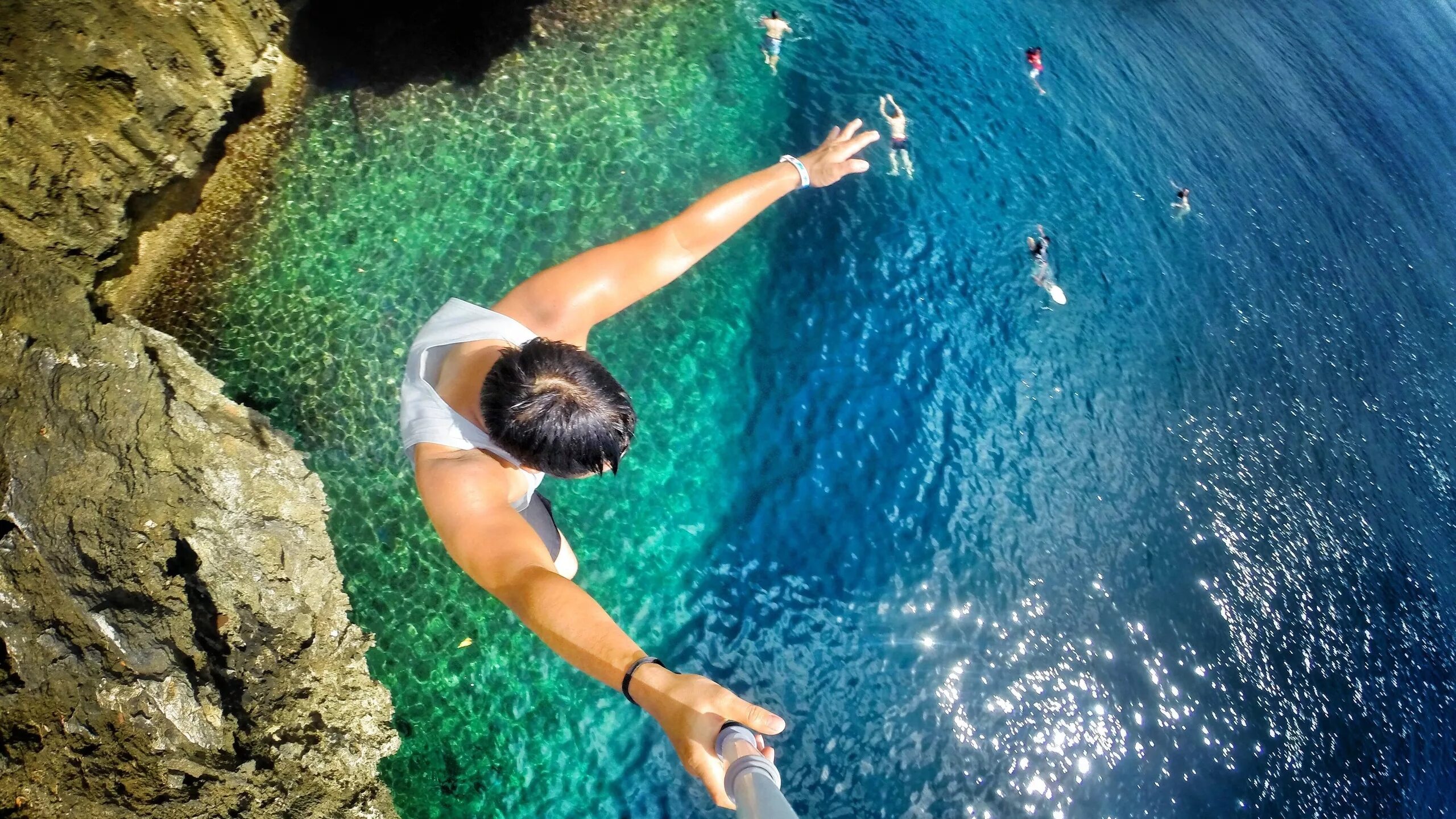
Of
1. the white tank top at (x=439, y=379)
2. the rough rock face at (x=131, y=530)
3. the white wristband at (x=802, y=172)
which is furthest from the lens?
the white wristband at (x=802, y=172)

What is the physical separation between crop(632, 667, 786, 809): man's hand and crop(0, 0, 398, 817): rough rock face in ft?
8.22

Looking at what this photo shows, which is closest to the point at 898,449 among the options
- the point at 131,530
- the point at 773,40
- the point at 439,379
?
the point at 439,379

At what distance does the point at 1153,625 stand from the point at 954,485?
1.73 meters

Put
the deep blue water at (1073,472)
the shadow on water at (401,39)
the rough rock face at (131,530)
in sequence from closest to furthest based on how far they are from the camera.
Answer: the rough rock face at (131,530), the deep blue water at (1073,472), the shadow on water at (401,39)

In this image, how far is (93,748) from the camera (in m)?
2.98

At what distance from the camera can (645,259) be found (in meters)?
3.31

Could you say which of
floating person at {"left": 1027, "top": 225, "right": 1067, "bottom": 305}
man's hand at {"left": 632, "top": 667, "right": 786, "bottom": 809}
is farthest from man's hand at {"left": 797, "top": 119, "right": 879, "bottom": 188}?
floating person at {"left": 1027, "top": 225, "right": 1067, "bottom": 305}

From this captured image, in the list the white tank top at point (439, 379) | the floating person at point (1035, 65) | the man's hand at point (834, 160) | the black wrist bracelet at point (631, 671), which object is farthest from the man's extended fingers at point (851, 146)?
the floating person at point (1035, 65)

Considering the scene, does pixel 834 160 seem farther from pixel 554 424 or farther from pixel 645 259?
pixel 554 424

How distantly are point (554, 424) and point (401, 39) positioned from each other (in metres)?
5.52

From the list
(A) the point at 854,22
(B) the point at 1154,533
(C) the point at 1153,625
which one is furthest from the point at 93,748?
(A) the point at 854,22

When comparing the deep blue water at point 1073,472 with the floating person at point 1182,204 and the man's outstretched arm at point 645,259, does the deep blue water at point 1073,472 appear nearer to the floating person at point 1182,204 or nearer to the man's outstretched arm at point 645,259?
the floating person at point 1182,204

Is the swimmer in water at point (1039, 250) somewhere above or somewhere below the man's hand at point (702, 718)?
below

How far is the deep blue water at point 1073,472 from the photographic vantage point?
4777mm
